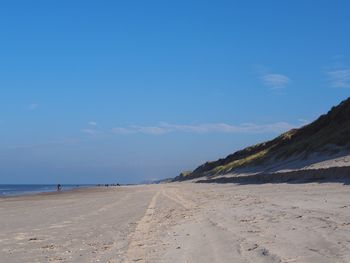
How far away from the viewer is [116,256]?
29.5 ft

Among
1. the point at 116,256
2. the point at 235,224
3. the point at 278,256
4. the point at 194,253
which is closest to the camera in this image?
the point at 278,256

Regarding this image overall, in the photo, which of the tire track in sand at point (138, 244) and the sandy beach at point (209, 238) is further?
the tire track in sand at point (138, 244)

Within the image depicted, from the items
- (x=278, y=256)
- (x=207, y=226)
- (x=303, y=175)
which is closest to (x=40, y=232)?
(x=207, y=226)

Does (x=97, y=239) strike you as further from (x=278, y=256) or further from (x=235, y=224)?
(x=278, y=256)

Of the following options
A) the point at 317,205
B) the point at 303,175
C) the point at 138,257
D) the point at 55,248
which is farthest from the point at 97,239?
the point at 303,175

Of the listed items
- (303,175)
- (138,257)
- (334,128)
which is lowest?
(138,257)

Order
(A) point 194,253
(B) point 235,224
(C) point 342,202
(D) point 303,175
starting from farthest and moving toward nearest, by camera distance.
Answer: (D) point 303,175
(C) point 342,202
(B) point 235,224
(A) point 194,253

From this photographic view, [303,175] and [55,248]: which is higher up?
[303,175]

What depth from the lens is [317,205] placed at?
504 inches

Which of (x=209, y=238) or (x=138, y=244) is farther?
(x=138, y=244)

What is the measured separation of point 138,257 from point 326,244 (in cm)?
306

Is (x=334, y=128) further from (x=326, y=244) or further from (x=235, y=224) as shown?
(x=326, y=244)

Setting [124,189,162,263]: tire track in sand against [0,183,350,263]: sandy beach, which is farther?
[124,189,162,263]: tire track in sand

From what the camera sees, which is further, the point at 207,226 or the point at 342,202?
the point at 342,202
